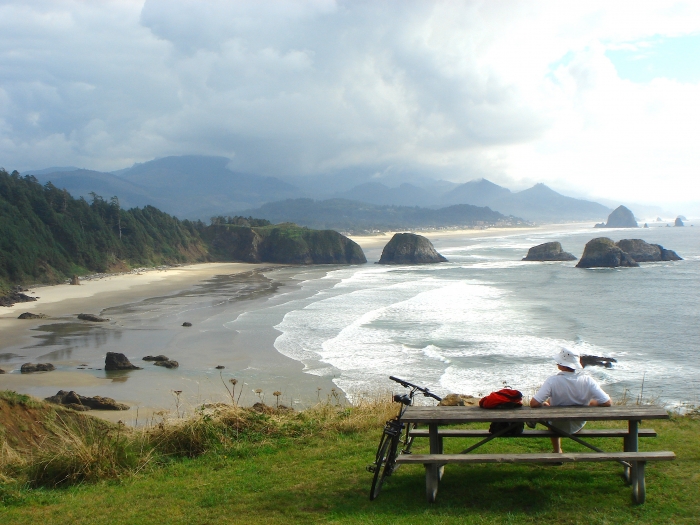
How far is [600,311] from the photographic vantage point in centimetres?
3017

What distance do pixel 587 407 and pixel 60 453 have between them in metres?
5.69

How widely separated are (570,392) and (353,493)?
237 cm

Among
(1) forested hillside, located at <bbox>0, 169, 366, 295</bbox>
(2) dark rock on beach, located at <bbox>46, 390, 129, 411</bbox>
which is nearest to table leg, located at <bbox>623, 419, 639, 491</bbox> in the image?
(2) dark rock on beach, located at <bbox>46, 390, 129, 411</bbox>

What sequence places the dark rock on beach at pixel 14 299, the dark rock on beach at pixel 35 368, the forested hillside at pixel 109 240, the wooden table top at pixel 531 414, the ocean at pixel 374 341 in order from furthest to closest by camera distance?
the forested hillside at pixel 109 240, the dark rock on beach at pixel 14 299, the dark rock on beach at pixel 35 368, the ocean at pixel 374 341, the wooden table top at pixel 531 414

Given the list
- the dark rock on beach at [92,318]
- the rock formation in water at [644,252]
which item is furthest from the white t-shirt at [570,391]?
the rock formation in water at [644,252]

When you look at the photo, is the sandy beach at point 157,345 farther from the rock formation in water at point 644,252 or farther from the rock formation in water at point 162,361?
the rock formation in water at point 644,252

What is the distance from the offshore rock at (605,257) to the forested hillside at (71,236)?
158 ft

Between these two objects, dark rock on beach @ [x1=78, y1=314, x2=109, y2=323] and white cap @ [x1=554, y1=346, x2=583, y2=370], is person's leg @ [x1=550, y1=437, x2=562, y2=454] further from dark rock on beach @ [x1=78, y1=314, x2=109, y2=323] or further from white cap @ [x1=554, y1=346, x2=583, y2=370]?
dark rock on beach @ [x1=78, y1=314, x2=109, y2=323]

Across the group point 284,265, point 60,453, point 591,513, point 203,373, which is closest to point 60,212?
point 284,265

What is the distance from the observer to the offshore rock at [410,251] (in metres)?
72.2

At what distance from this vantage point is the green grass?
489 cm

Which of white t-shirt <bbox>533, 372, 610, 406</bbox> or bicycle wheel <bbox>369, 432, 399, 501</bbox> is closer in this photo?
bicycle wheel <bbox>369, 432, 399, 501</bbox>

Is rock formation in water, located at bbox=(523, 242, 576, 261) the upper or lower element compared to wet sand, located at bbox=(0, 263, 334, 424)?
upper

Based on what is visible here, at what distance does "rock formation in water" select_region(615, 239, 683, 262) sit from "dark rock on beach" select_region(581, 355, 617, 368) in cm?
4736
